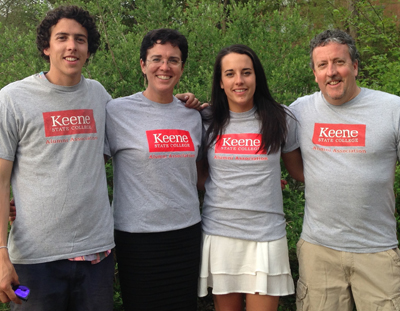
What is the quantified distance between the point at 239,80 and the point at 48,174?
1450mm

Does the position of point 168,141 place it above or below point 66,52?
below

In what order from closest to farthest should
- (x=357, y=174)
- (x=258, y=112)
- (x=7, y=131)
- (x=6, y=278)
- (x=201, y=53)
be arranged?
(x=6, y=278), (x=7, y=131), (x=357, y=174), (x=258, y=112), (x=201, y=53)

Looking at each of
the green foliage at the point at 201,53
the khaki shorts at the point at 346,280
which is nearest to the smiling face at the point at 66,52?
the green foliage at the point at 201,53

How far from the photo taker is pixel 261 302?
2.95 metres

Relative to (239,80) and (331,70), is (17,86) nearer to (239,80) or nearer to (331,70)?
(239,80)

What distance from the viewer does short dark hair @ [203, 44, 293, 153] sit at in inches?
118

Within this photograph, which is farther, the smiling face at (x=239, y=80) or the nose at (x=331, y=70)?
the smiling face at (x=239, y=80)

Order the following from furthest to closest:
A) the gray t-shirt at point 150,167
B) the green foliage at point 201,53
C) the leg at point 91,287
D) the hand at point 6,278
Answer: the green foliage at point 201,53
the gray t-shirt at point 150,167
the leg at point 91,287
the hand at point 6,278

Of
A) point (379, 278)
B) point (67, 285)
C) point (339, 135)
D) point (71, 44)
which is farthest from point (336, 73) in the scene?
point (67, 285)

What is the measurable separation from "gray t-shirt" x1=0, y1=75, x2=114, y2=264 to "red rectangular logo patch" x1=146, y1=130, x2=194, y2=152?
0.42 m

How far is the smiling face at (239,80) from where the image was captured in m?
3.07

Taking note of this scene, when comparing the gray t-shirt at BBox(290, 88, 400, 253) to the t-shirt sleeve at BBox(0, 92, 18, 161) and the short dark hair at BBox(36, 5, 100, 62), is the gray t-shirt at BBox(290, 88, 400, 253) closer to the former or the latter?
the short dark hair at BBox(36, 5, 100, 62)

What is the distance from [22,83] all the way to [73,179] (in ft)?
2.17

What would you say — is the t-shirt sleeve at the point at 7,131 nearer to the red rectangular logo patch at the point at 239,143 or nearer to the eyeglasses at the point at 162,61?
the eyeglasses at the point at 162,61
